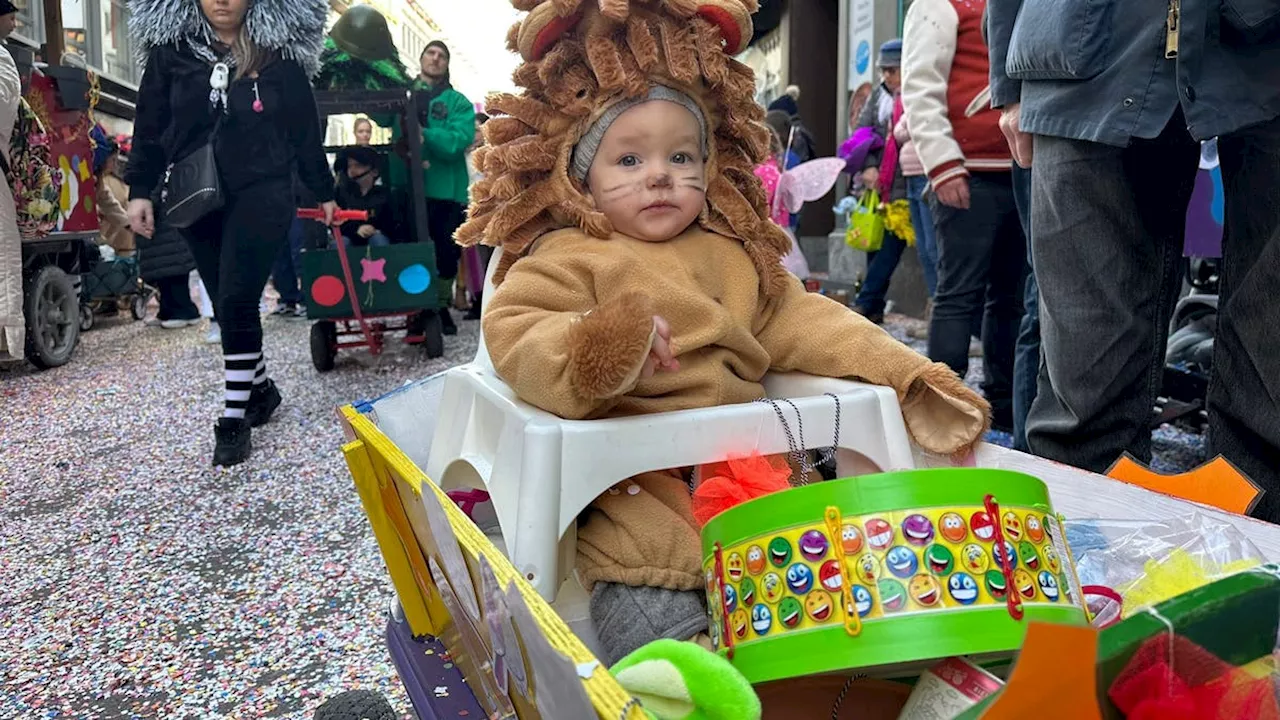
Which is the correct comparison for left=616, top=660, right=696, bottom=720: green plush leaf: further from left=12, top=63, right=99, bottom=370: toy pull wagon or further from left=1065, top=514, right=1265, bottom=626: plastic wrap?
left=12, top=63, right=99, bottom=370: toy pull wagon

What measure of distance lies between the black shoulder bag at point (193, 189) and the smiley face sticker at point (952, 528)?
2524 millimetres

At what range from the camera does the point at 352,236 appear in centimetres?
525

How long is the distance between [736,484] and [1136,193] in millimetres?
896

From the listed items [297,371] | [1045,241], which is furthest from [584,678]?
[297,371]

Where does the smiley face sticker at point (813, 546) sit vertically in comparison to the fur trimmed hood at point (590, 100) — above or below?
below

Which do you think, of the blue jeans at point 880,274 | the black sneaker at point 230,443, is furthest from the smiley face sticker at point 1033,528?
the blue jeans at point 880,274

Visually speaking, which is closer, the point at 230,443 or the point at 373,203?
the point at 230,443

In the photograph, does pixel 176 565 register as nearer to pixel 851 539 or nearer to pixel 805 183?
pixel 851 539

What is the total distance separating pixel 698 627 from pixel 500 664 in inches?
9.8

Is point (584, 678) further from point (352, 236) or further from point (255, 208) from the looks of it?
point (352, 236)

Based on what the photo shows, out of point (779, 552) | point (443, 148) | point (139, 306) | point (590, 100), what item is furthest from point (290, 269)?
point (779, 552)

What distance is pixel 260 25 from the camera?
285cm

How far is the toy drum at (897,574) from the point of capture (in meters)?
0.73

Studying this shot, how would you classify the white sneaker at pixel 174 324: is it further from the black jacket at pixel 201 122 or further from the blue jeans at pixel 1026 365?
the blue jeans at pixel 1026 365
